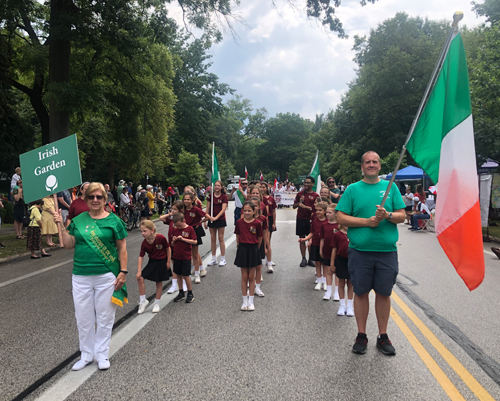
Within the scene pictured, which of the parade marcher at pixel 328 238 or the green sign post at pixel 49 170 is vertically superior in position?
the green sign post at pixel 49 170

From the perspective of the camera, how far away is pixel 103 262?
12.5ft

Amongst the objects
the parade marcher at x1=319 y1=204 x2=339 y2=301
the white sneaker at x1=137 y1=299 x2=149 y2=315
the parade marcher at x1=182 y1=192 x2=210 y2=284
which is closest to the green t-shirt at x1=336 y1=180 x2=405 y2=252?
the parade marcher at x1=319 y1=204 x2=339 y2=301

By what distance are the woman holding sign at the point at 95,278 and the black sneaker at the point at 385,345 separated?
2666 millimetres

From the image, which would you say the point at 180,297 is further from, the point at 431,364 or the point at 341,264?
the point at 431,364

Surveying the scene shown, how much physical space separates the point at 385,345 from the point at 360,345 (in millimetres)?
263

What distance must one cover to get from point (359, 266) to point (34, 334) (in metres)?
3.74

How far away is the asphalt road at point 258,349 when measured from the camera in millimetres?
3365

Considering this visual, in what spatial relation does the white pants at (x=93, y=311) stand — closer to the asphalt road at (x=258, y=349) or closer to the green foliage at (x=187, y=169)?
the asphalt road at (x=258, y=349)

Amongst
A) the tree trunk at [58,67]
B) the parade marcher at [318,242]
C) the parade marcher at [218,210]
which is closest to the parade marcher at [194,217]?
the parade marcher at [218,210]

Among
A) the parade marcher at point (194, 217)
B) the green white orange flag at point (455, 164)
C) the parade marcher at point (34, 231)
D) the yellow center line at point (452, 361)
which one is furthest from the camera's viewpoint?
the parade marcher at point (34, 231)

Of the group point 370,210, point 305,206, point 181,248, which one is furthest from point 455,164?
point 305,206

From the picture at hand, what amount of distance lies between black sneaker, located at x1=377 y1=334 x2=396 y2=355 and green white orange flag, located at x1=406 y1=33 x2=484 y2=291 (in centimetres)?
111

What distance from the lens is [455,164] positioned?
356 centimetres

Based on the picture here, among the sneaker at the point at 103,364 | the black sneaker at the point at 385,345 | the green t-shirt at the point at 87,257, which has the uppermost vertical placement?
the green t-shirt at the point at 87,257
